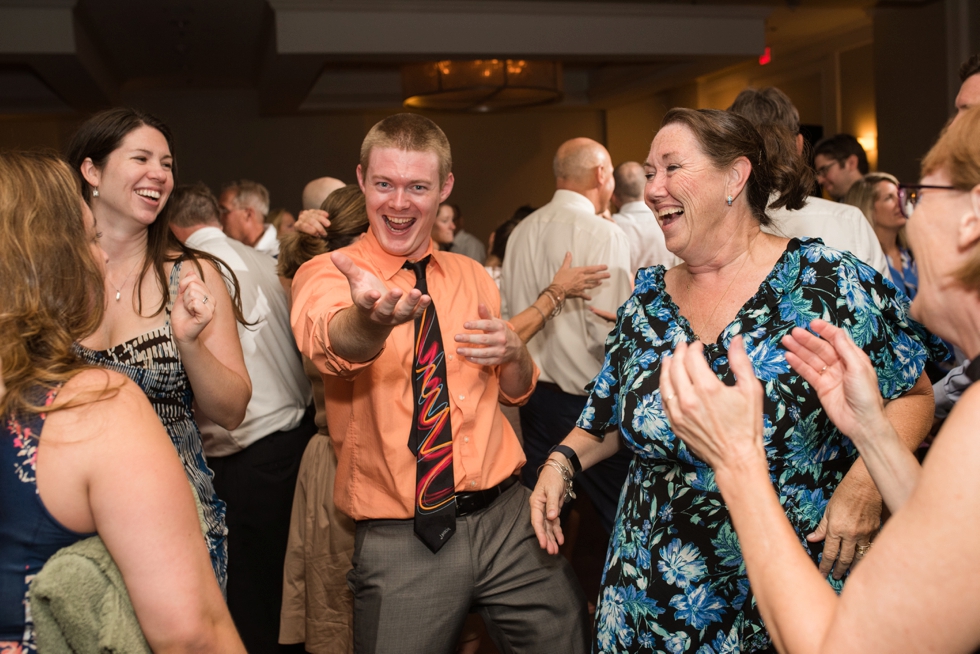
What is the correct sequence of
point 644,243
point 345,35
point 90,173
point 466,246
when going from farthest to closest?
point 466,246, point 345,35, point 644,243, point 90,173

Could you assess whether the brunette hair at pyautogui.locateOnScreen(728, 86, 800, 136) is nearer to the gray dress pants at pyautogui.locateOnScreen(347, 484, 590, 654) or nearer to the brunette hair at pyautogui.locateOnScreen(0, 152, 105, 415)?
the gray dress pants at pyautogui.locateOnScreen(347, 484, 590, 654)

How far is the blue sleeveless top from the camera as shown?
0.98 m

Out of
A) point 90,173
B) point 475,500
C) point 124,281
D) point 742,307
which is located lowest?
point 475,500

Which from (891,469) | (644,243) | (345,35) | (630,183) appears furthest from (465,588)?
(345,35)

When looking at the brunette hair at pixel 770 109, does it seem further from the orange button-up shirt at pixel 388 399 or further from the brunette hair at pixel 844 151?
the brunette hair at pixel 844 151

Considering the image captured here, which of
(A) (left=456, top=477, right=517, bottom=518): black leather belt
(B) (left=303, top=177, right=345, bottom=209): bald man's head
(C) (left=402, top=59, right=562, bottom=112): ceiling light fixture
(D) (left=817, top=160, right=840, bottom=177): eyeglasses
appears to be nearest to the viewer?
(A) (left=456, top=477, right=517, bottom=518): black leather belt

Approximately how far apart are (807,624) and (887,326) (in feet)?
2.56

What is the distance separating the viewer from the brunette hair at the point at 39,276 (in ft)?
3.33

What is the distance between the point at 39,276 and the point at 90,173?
103 centimetres

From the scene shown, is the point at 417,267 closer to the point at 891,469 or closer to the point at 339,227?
the point at 339,227

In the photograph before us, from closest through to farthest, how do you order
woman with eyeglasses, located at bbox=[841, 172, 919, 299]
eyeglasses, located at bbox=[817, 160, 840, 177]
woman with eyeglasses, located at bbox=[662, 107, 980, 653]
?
woman with eyeglasses, located at bbox=[662, 107, 980, 653] < woman with eyeglasses, located at bbox=[841, 172, 919, 299] < eyeglasses, located at bbox=[817, 160, 840, 177]

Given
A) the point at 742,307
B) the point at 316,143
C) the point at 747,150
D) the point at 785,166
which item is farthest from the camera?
the point at 316,143

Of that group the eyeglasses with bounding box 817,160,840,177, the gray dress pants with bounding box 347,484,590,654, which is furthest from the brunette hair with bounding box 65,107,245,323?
the eyeglasses with bounding box 817,160,840,177

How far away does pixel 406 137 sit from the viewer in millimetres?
1897
